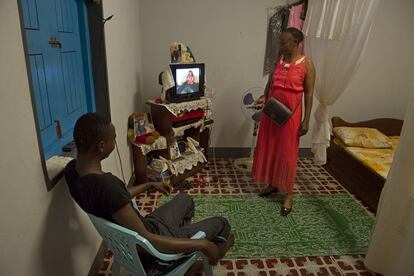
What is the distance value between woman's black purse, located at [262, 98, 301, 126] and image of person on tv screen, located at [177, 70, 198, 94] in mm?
895

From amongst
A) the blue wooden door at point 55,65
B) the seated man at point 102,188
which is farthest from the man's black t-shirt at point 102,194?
the blue wooden door at point 55,65

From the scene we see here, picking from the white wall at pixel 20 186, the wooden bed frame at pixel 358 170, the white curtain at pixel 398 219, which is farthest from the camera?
the wooden bed frame at pixel 358 170

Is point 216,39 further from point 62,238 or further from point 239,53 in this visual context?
point 62,238

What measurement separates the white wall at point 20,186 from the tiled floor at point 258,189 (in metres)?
0.77

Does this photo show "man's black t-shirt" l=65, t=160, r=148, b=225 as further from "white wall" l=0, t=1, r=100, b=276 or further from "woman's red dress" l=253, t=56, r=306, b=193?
"woman's red dress" l=253, t=56, r=306, b=193

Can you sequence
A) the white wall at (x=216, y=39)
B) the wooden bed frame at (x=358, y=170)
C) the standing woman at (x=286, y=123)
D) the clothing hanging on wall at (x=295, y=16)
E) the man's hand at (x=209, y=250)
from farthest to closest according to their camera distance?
the white wall at (x=216, y=39), the clothing hanging on wall at (x=295, y=16), the wooden bed frame at (x=358, y=170), the standing woman at (x=286, y=123), the man's hand at (x=209, y=250)

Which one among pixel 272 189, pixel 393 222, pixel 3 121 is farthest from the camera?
pixel 272 189

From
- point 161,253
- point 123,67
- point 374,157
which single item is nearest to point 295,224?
point 374,157

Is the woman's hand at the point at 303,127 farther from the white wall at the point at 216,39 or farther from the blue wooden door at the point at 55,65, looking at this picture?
the blue wooden door at the point at 55,65

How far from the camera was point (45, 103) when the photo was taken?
4.38 ft

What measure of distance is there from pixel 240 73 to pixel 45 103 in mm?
2484

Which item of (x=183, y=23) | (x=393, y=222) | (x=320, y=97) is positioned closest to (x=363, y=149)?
(x=320, y=97)

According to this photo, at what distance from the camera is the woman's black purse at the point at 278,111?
7.37ft

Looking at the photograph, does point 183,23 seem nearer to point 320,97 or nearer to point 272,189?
point 320,97
